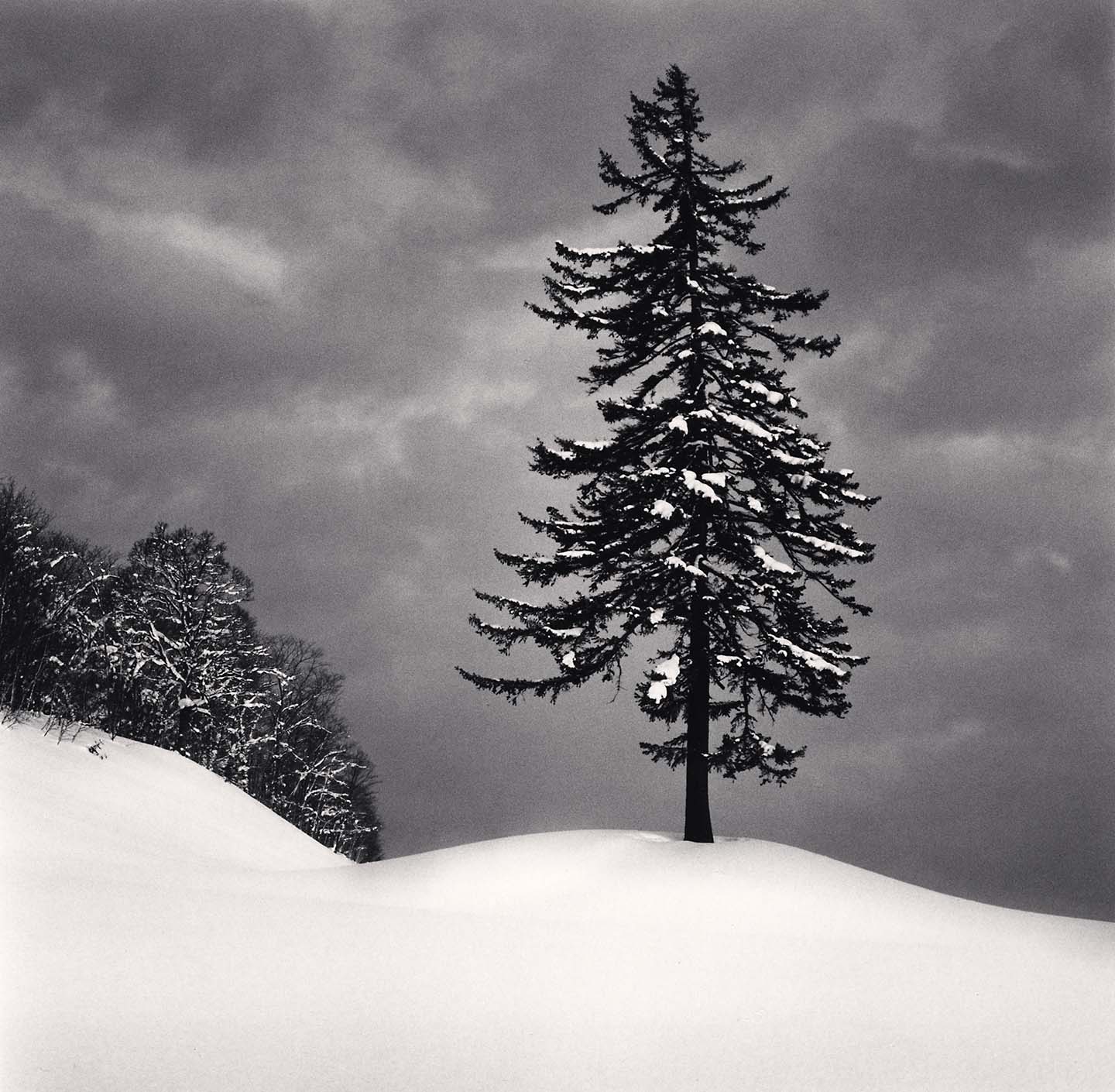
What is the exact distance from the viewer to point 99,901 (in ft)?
29.7

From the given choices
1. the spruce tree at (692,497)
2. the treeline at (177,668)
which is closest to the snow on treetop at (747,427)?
the spruce tree at (692,497)

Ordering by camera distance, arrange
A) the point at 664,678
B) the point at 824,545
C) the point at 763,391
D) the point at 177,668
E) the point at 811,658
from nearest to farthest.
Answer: the point at 664,678 < the point at 811,658 < the point at 763,391 < the point at 824,545 < the point at 177,668

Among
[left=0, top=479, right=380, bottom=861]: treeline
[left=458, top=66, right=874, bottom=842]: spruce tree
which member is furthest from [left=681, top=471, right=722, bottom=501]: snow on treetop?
[left=0, top=479, right=380, bottom=861]: treeline

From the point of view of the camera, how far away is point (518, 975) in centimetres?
838

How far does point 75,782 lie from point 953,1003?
12083mm

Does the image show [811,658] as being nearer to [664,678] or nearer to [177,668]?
[664,678]

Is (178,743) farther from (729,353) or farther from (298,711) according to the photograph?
(729,353)

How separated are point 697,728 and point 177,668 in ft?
65.7

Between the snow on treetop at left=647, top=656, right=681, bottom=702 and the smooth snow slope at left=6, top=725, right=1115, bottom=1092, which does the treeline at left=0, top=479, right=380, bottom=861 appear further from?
the snow on treetop at left=647, top=656, right=681, bottom=702

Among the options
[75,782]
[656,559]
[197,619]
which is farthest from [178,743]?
[656,559]

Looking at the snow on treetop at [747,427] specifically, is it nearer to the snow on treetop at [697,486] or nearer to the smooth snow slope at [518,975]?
the snow on treetop at [697,486]

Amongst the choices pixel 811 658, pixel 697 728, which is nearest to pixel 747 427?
pixel 811 658

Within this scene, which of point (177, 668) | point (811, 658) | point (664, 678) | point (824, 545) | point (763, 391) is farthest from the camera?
point (177, 668)

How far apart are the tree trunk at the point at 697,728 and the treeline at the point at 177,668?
11.0 m
